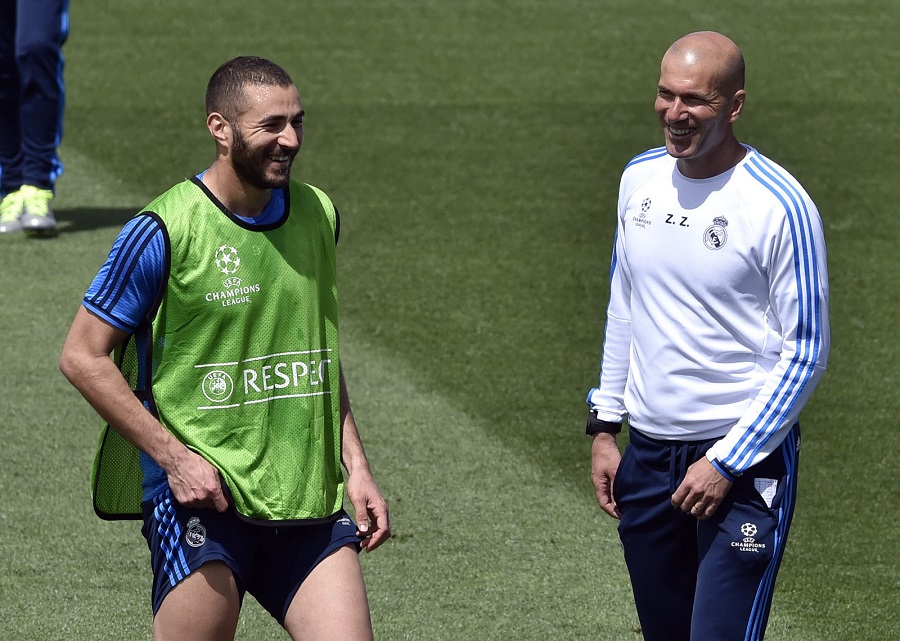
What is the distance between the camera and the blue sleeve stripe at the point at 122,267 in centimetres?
373

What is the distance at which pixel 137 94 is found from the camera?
1435 cm

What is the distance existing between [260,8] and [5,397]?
1089cm

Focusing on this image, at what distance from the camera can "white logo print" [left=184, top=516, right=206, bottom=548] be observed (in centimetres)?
385

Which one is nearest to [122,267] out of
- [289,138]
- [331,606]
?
[289,138]

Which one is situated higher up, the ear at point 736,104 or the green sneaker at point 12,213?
the ear at point 736,104

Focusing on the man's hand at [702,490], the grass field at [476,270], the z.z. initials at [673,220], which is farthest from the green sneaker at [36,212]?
the man's hand at [702,490]

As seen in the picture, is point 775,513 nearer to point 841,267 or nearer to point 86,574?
point 86,574

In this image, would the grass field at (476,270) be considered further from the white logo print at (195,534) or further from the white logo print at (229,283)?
the white logo print at (229,283)

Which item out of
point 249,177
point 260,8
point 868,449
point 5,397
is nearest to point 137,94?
point 260,8

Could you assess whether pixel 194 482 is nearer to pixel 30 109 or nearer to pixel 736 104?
pixel 736 104

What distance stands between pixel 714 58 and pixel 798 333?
708mm

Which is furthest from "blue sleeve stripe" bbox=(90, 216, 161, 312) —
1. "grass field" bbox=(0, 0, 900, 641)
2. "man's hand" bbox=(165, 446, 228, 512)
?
"grass field" bbox=(0, 0, 900, 641)

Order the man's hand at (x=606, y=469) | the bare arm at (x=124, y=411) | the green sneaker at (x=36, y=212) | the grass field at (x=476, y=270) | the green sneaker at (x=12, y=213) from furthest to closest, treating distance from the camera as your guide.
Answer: the green sneaker at (x=12, y=213) → the green sneaker at (x=36, y=212) → the grass field at (x=476, y=270) → the man's hand at (x=606, y=469) → the bare arm at (x=124, y=411)

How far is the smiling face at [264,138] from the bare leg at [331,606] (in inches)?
37.6
